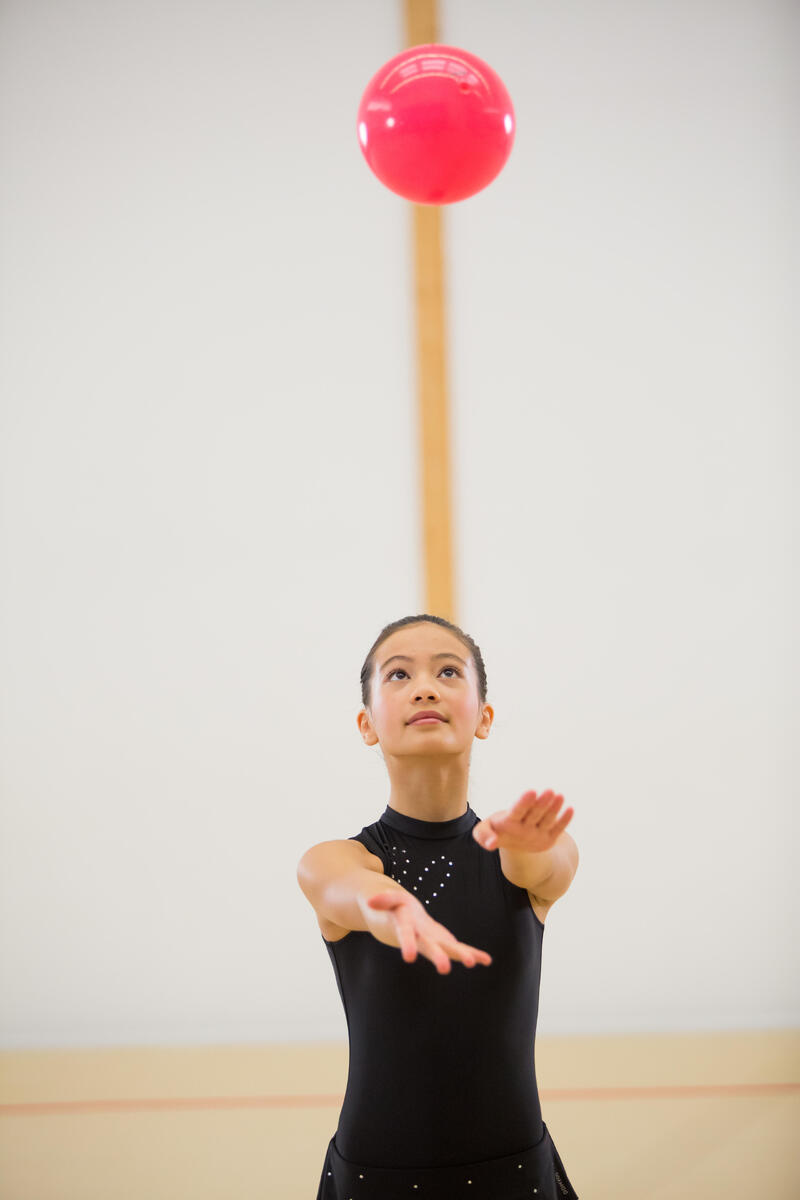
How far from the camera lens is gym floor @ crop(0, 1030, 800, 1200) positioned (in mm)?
2055

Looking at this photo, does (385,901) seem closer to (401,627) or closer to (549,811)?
(549,811)

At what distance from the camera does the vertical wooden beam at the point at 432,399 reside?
3043 mm

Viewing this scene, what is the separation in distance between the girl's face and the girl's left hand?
0.22 meters

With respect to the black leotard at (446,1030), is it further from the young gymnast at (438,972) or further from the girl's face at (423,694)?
the girl's face at (423,694)

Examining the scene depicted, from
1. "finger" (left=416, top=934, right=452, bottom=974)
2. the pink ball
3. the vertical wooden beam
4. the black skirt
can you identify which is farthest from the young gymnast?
the vertical wooden beam

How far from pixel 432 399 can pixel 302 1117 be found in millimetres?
1962

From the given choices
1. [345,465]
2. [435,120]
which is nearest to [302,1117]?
[345,465]

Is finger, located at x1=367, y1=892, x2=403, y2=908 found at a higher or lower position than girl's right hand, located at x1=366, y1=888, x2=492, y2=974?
higher

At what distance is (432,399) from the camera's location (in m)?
3.08

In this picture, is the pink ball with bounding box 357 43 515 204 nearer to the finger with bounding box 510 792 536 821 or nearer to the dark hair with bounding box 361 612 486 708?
the dark hair with bounding box 361 612 486 708

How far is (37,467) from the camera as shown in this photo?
3.12 meters

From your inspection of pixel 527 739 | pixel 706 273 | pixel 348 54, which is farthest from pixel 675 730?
pixel 348 54

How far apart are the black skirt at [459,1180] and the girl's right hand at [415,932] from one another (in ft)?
1.08

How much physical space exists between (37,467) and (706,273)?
2123 millimetres
